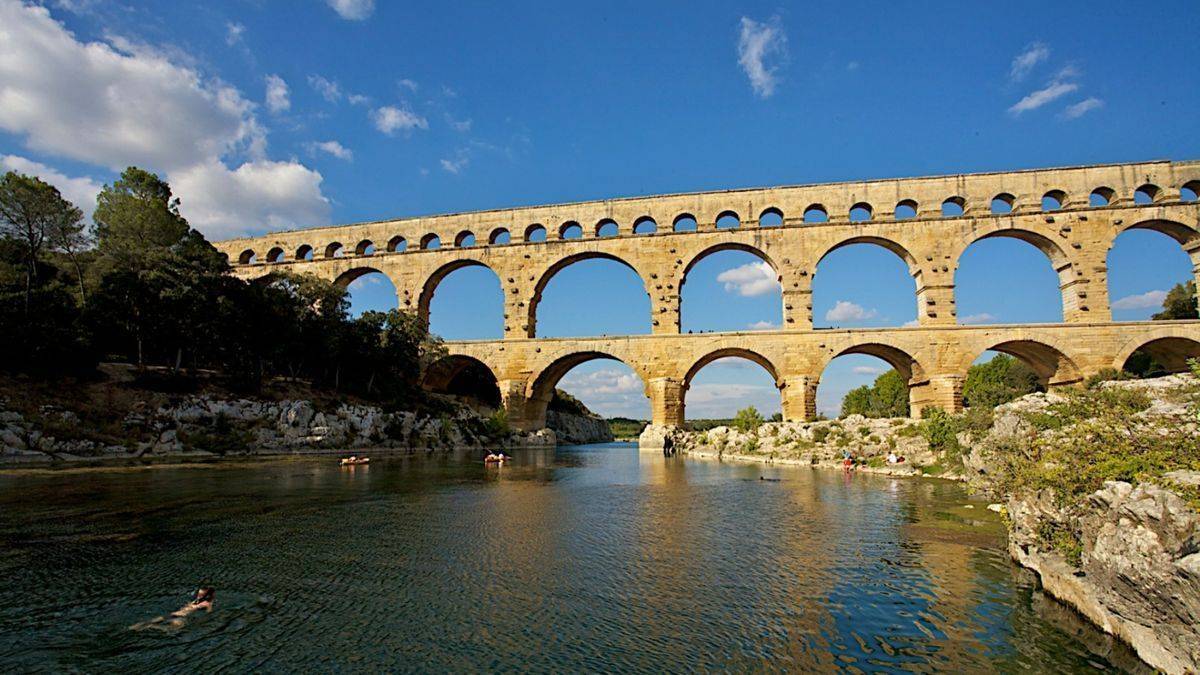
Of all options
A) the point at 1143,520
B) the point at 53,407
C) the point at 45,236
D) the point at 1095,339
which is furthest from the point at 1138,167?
the point at 45,236

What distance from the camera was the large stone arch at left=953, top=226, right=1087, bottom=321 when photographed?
31719 mm

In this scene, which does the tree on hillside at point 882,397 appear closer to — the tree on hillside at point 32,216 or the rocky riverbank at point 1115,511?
the rocky riverbank at point 1115,511

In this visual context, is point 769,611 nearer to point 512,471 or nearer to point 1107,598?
point 1107,598

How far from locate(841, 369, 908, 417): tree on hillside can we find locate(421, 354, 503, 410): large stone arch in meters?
34.9

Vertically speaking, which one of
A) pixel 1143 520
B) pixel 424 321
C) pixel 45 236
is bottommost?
pixel 1143 520

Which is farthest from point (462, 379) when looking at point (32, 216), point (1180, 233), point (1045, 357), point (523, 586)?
point (1180, 233)

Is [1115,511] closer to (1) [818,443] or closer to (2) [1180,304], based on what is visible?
(1) [818,443]

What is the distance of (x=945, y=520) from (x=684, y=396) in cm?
2359

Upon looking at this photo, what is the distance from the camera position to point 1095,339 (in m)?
30.1

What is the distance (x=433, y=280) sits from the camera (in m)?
39.9

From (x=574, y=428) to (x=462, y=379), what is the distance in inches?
965

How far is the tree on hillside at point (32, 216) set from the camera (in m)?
28.4

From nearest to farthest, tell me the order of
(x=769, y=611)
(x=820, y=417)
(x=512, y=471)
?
(x=769, y=611)
(x=512, y=471)
(x=820, y=417)

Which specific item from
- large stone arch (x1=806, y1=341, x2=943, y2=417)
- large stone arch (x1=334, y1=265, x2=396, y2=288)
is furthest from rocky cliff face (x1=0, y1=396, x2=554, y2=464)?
large stone arch (x1=806, y1=341, x2=943, y2=417)
